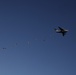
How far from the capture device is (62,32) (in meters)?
85.2

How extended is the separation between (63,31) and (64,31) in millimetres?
409

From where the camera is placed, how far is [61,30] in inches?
3391

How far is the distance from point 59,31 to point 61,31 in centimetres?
104

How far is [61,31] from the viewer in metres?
85.8

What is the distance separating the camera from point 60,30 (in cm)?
8606

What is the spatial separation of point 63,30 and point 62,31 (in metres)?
0.62

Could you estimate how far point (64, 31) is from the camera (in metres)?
85.6

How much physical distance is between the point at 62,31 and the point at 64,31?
0.77 meters

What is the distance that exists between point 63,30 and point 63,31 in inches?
18.4

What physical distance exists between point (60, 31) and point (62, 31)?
2.53ft

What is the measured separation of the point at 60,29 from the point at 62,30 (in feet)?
3.01

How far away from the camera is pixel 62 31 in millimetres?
85750

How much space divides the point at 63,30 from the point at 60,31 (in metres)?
1.27

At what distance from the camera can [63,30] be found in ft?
282
